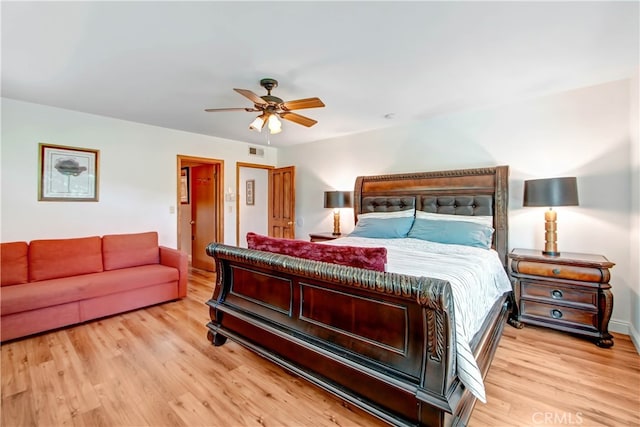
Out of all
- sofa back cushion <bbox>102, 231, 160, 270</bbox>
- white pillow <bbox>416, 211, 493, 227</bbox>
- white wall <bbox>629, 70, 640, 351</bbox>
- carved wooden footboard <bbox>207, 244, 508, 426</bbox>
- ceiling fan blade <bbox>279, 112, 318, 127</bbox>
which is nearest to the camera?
carved wooden footboard <bbox>207, 244, 508, 426</bbox>

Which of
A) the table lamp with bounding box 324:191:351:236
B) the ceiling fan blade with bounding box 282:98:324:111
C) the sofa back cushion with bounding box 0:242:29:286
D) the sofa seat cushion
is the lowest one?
the sofa seat cushion

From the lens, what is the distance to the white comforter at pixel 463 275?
1.46 meters

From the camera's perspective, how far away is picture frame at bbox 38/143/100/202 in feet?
11.4

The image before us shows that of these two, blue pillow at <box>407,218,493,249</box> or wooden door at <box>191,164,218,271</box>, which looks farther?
wooden door at <box>191,164,218,271</box>

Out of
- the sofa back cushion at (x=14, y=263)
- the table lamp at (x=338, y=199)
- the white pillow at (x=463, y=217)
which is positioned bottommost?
the sofa back cushion at (x=14, y=263)

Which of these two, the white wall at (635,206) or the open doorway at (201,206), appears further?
the open doorway at (201,206)

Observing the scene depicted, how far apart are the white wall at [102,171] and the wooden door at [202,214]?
1.55 feet

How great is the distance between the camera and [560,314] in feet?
9.00

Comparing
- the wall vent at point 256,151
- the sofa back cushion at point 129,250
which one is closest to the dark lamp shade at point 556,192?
the wall vent at point 256,151

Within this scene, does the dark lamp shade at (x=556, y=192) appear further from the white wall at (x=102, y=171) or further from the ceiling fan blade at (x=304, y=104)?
the white wall at (x=102, y=171)

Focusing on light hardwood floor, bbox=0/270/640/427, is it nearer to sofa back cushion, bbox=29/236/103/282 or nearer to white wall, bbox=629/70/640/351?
white wall, bbox=629/70/640/351

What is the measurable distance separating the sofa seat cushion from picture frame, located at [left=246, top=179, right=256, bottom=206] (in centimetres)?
309

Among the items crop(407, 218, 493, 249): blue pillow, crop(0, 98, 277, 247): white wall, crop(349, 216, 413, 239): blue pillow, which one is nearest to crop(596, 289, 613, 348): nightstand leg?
crop(407, 218, 493, 249): blue pillow

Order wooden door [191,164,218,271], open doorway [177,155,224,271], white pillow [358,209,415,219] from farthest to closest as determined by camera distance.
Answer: wooden door [191,164,218,271] < open doorway [177,155,224,271] < white pillow [358,209,415,219]
